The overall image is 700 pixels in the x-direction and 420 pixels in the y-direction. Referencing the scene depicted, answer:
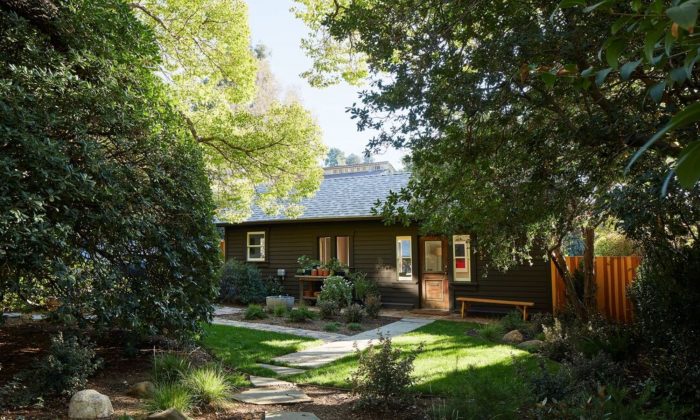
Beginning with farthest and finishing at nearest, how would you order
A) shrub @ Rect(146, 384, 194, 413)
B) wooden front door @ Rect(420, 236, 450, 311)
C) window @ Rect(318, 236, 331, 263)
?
window @ Rect(318, 236, 331, 263) < wooden front door @ Rect(420, 236, 450, 311) < shrub @ Rect(146, 384, 194, 413)

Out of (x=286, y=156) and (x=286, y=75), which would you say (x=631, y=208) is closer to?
(x=286, y=156)

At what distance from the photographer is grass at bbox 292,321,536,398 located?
17.7 ft

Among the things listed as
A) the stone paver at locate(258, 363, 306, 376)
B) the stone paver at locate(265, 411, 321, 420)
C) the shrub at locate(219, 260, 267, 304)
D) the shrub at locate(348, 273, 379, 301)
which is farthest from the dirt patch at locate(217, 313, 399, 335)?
the stone paver at locate(265, 411, 321, 420)

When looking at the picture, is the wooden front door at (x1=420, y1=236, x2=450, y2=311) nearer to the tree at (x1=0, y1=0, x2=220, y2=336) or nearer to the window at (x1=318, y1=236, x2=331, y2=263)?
the window at (x1=318, y1=236, x2=331, y2=263)

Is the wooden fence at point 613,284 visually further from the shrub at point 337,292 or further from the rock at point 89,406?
the rock at point 89,406

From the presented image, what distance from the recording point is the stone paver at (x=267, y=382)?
19.4 ft

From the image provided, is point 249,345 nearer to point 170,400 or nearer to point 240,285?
point 170,400

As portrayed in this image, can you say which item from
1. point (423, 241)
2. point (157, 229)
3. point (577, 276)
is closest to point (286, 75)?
point (423, 241)

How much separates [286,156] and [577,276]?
722 cm

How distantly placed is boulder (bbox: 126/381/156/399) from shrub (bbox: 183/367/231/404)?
36cm

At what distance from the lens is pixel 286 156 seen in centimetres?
1212

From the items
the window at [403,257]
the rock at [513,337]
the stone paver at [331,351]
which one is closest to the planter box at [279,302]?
the window at [403,257]

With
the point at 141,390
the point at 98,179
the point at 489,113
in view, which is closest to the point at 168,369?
the point at 141,390

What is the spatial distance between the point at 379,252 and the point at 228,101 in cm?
628
